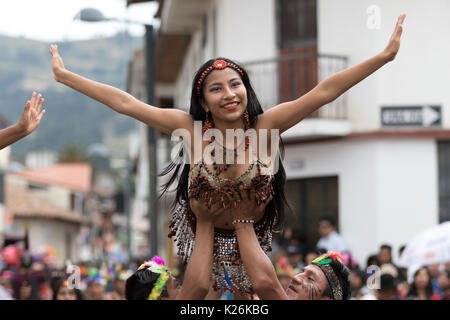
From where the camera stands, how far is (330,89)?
12.6 feet

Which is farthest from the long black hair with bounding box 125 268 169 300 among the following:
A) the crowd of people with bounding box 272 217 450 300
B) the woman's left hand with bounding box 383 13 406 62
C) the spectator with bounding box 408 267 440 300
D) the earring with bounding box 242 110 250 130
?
the spectator with bounding box 408 267 440 300

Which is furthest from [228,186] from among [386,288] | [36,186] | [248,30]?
[36,186]

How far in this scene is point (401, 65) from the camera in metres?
13.8

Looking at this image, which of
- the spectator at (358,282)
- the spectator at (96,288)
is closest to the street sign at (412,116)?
the spectator at (358,282)

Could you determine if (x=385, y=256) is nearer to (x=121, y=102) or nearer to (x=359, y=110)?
(x=359, y=110)

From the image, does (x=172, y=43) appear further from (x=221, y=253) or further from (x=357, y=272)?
(x=221, y=253)

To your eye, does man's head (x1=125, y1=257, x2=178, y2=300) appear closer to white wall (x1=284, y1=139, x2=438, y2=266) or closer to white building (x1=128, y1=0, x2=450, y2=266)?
white building (x1=128, y1=0, x2=450, y2=266)

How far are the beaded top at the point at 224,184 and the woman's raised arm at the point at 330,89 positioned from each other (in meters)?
0.27

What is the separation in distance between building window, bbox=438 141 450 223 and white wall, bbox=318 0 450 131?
18.2 inches

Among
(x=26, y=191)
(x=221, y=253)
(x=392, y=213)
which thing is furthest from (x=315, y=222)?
(x=26, y=191)

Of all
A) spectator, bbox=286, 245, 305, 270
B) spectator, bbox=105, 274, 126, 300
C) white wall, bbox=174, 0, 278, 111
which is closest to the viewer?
spectator, bbox=105, 274, 126, 300

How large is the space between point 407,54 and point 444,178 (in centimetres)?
224

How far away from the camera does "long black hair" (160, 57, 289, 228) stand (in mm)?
3996
